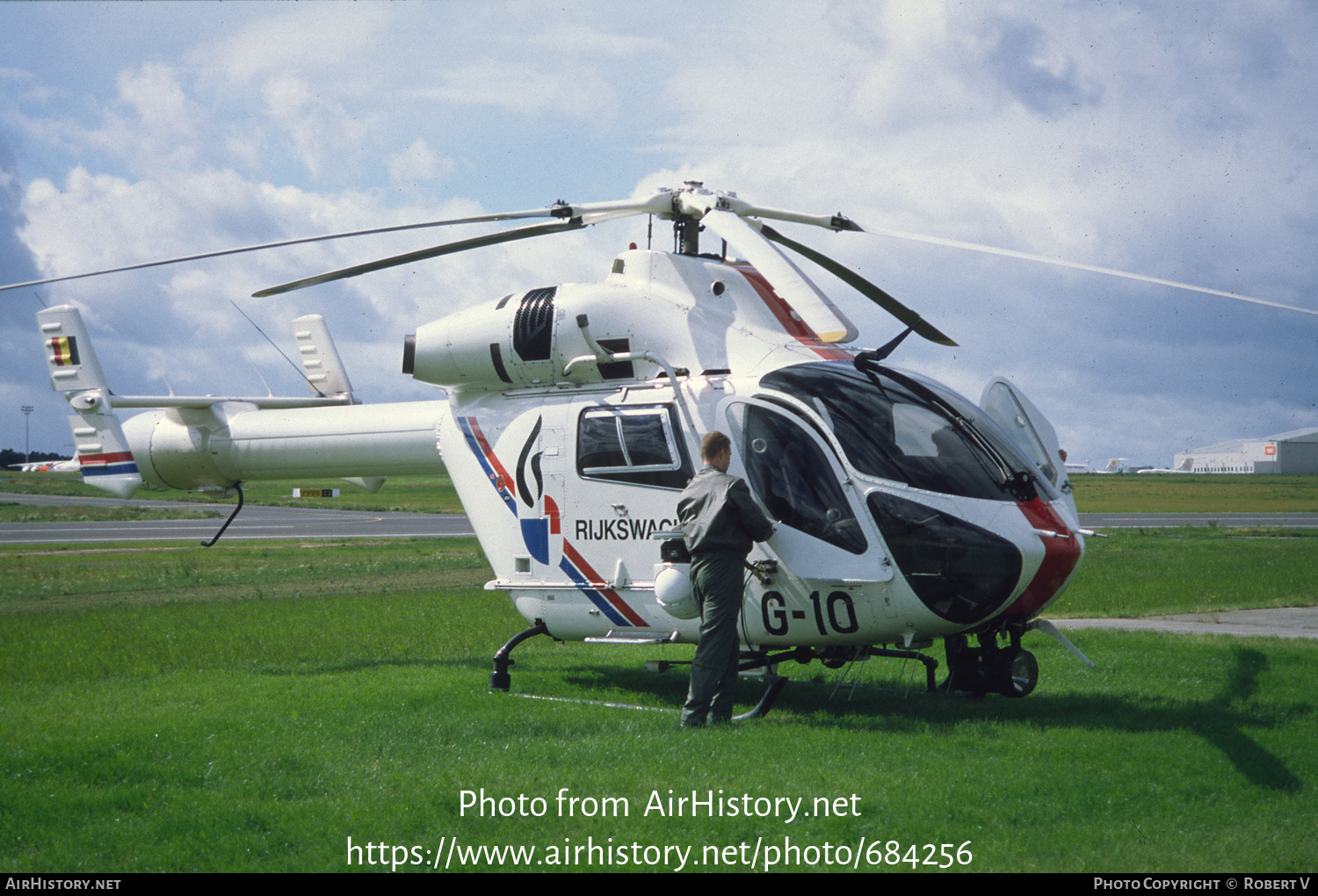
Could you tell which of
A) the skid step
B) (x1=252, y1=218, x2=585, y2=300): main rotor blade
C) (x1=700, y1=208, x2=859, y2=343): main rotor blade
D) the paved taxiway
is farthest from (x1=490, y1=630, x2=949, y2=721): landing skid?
the paved taxiway

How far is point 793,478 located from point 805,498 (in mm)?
176

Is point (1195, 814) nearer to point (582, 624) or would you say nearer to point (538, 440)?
point (582, 624)

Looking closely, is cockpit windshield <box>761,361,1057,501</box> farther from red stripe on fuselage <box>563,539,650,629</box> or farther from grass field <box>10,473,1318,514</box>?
grass field <box>10,473,1318,514</box>

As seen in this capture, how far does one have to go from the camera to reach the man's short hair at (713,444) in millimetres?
7227

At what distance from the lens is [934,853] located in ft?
15.3

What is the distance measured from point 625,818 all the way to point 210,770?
2.58m

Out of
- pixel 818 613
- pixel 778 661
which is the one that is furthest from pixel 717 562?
pixel 778 661

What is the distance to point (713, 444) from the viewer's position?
723cm

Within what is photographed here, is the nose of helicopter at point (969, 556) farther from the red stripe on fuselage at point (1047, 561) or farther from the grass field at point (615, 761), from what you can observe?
the grass field at point (615, 761)

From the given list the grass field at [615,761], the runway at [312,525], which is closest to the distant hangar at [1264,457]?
the runway at [312,525]

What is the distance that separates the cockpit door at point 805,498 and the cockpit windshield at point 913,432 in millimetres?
203

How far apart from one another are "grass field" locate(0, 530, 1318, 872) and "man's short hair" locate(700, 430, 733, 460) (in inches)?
74.4

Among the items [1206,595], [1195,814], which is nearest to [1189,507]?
[1206,595]
